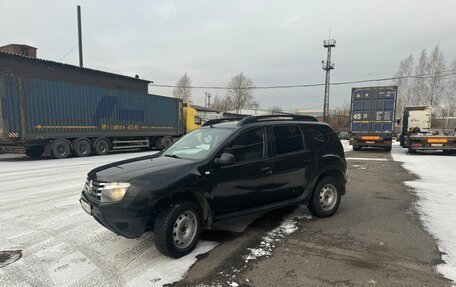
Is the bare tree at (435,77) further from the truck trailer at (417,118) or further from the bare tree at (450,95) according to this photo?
the truck trailer at (417,118)

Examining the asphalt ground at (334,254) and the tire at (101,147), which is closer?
the asphalt ground at (334,254)

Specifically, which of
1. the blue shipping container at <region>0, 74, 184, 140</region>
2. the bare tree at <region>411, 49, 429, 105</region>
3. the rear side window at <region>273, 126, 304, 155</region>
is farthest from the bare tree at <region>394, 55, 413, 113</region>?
the rear side window at <region>273, 126, 304, 155</region>

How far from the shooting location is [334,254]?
12.5 ft

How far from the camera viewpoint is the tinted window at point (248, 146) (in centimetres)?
419

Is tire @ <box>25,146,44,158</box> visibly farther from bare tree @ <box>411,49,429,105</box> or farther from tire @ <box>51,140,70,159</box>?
bare tree @ <box>411,49,429,105</box>

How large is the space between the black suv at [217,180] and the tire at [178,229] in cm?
1

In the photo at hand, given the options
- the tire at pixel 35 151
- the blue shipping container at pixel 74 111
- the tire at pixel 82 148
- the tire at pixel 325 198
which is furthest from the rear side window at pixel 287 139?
the tire at pixel 35 151

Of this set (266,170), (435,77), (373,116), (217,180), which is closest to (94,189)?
(217,180)

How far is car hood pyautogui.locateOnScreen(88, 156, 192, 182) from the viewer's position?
3537 mm

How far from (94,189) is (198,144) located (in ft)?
5.22

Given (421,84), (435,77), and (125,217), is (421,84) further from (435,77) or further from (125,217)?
(125,217)

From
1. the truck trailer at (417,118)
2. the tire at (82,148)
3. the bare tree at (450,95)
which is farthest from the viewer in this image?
the bare tree at (450,95)

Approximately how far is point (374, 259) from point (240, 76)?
74.3 m

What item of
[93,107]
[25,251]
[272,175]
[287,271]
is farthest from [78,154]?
[287,271]
